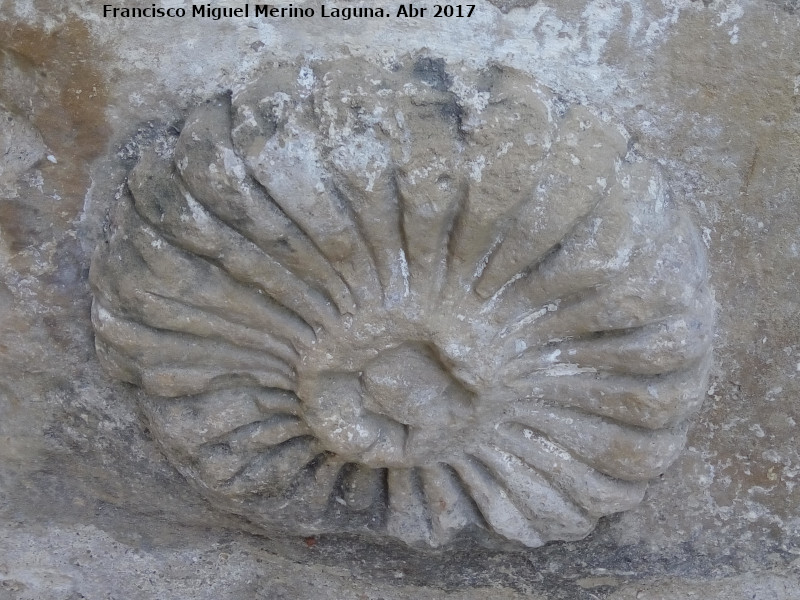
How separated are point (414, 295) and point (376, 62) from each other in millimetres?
242

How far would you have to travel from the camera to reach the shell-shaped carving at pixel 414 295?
2.56 ft

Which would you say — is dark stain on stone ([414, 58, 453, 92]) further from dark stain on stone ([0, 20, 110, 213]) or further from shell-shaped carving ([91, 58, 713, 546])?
dark stain on stone ([0, 20, 110, 213])

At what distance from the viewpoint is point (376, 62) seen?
831mm

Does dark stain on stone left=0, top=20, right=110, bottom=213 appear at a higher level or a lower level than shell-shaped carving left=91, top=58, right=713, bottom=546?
higher

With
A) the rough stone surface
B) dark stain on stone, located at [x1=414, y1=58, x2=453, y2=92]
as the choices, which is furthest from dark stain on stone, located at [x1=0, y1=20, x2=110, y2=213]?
dark stain on stone, located at [x1=414, y1=58, x2=453, y2=92]

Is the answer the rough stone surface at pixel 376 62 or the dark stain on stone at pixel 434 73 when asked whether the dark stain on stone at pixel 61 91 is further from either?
the dark stain on stone at pixel 434 73

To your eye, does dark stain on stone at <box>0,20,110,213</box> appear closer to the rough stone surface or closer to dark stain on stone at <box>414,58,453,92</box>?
the rough stone surface

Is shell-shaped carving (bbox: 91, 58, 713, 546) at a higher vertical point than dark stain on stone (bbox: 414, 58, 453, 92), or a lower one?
lower

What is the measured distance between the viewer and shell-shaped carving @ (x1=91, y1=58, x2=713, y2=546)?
78 centimetres

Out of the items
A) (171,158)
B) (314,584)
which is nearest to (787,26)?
(171,158)

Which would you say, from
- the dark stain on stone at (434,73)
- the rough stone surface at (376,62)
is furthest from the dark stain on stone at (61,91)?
the dark stain on stone at (434,73)

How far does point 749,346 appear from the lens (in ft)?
3.21

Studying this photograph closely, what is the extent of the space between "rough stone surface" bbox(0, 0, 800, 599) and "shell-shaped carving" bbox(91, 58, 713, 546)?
0.17 feet

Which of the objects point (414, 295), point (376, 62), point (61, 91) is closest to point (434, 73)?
point (376, 62)
